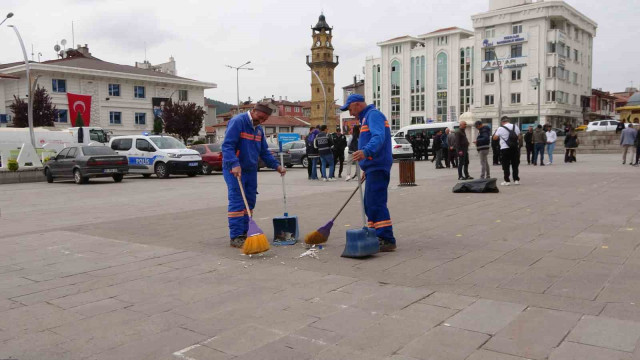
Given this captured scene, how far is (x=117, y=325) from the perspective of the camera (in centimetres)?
383

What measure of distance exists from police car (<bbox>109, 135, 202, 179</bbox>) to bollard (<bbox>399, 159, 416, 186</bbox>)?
34.8ft

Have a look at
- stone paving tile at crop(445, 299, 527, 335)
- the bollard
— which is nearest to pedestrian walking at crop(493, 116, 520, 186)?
the bollard

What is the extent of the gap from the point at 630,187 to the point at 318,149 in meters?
8.81

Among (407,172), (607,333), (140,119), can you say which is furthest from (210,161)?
(140,119)

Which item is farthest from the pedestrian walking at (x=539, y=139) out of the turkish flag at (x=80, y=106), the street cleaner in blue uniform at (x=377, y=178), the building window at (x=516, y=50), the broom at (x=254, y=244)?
the building window at (x=516, y=50)

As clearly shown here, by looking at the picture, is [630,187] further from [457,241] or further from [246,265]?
[246,265]

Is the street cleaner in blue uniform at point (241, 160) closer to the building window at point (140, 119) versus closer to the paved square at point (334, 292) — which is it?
the paved square at point (334, 292)

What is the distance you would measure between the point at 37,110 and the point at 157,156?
34.7 meters

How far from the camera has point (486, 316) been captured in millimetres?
3779

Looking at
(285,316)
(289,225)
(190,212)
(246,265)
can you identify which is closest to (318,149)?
(190,212)

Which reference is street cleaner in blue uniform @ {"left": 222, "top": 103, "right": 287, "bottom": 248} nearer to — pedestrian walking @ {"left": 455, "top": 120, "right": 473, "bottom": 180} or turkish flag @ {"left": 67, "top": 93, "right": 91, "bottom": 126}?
pedestrian walking @ {"left": 455, "top": 120, "right": 473, "bottom": 180}

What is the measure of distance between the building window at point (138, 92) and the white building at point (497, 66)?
40352 mm

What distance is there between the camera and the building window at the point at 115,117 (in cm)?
5905

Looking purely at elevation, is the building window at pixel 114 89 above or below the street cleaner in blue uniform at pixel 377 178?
above
